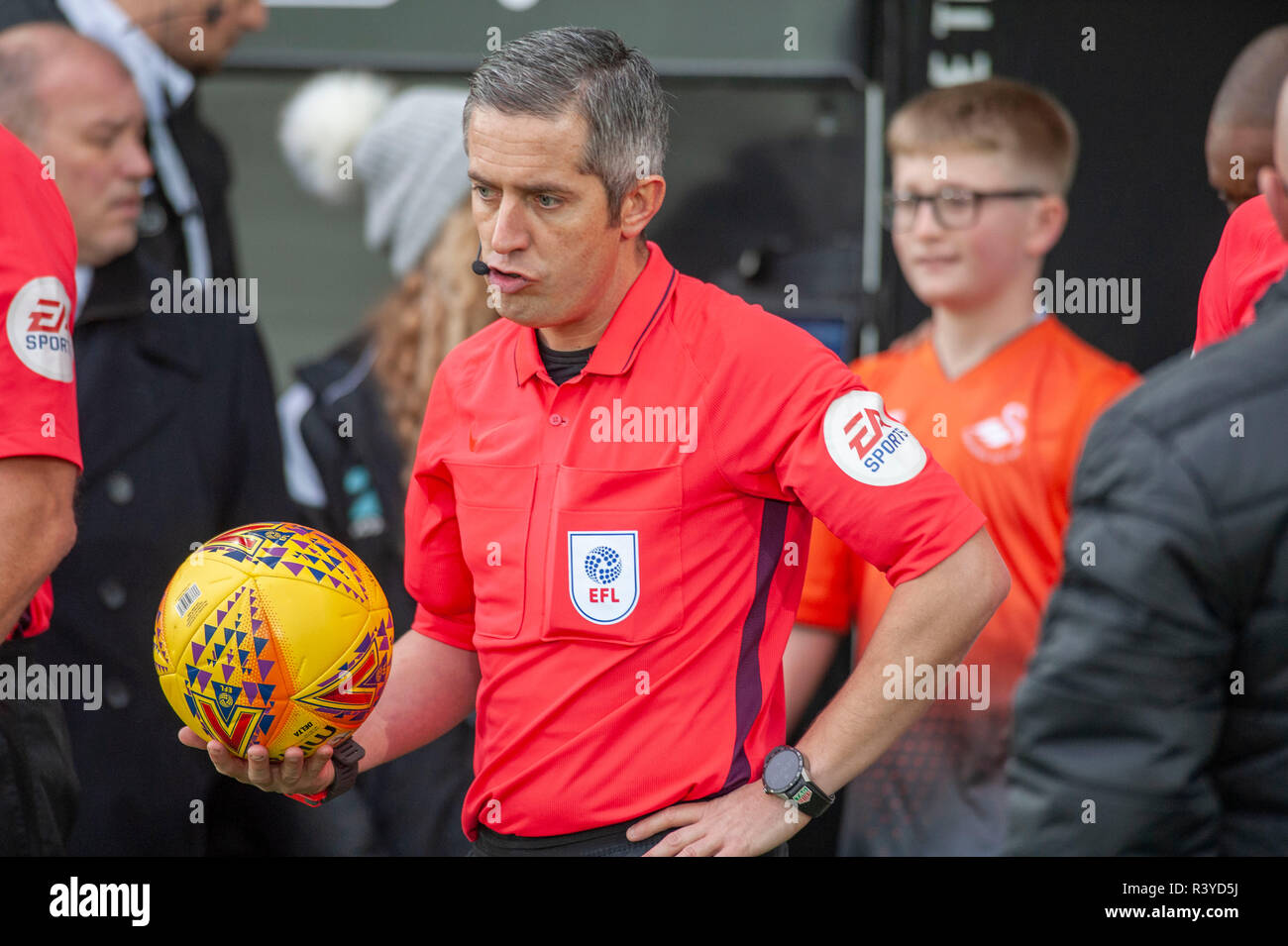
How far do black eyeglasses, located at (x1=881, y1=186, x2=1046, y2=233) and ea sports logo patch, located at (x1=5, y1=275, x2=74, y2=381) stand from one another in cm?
200

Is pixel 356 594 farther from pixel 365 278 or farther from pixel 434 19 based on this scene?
pixel 434 19

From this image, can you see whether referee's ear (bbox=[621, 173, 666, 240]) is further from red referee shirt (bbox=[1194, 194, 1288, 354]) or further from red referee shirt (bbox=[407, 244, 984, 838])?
red referee shirt (bbox=[1194, 194, 1288, 354])

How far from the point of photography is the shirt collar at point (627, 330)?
2.38 metres

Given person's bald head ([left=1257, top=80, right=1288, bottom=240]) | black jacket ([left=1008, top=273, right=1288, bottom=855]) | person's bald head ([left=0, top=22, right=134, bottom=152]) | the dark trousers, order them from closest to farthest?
black jacket ([left=1008, top=273, right=1288, bottom=855]), person's bald head ([left=1257, top=80, right=1288, bottom=240]), the dark trousers, person's bald head ([left=0, top=22, right=134, bottom=152])

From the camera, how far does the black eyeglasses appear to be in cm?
360

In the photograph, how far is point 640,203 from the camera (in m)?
2.39

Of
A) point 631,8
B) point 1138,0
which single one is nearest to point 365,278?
point 631,8

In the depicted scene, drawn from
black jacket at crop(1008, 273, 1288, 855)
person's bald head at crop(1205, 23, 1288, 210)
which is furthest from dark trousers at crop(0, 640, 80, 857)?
person's bald head at crop(1205, 23, 1288, 210)

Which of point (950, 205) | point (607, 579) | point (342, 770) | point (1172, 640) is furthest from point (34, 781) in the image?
point (950, 205)

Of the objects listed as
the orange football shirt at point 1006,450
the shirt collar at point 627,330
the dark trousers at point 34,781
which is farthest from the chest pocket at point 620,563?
the orange football shirt at point 1006,450

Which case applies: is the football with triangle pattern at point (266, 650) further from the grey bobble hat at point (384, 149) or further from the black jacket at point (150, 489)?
the grey bobble hat at point (384, 149)

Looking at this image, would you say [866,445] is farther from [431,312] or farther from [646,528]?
[431,312]

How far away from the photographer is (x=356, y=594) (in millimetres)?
2396

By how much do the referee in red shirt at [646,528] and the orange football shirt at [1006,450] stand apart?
4.25ft
